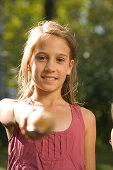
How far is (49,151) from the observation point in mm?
3262

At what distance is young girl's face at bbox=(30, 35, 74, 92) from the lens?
330cm

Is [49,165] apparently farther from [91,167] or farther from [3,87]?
[3,87]

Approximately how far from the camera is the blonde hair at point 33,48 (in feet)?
11.3

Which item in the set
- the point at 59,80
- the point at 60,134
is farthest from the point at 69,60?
the point at 60,134

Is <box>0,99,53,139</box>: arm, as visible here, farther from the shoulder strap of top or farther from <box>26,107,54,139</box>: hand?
the shoulder strap of top

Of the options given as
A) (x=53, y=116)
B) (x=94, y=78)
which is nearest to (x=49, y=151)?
(x=53, y=116)

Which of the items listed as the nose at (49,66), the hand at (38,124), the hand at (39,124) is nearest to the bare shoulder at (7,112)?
the nose at (49,66)

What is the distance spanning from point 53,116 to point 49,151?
0.31 metres

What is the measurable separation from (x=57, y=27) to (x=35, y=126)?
156 cm

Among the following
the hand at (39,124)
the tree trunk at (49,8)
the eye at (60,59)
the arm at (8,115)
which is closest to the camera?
the hand at (39,124)

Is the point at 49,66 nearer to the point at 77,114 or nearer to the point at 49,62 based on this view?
the point at 49,62

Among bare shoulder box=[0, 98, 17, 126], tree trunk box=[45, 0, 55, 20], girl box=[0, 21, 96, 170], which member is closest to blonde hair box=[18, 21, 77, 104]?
girl box=[0, 21, 96, 170]

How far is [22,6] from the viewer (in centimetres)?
2100

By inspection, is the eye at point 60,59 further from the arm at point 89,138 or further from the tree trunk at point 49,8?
the tree trunk at point 49,8
